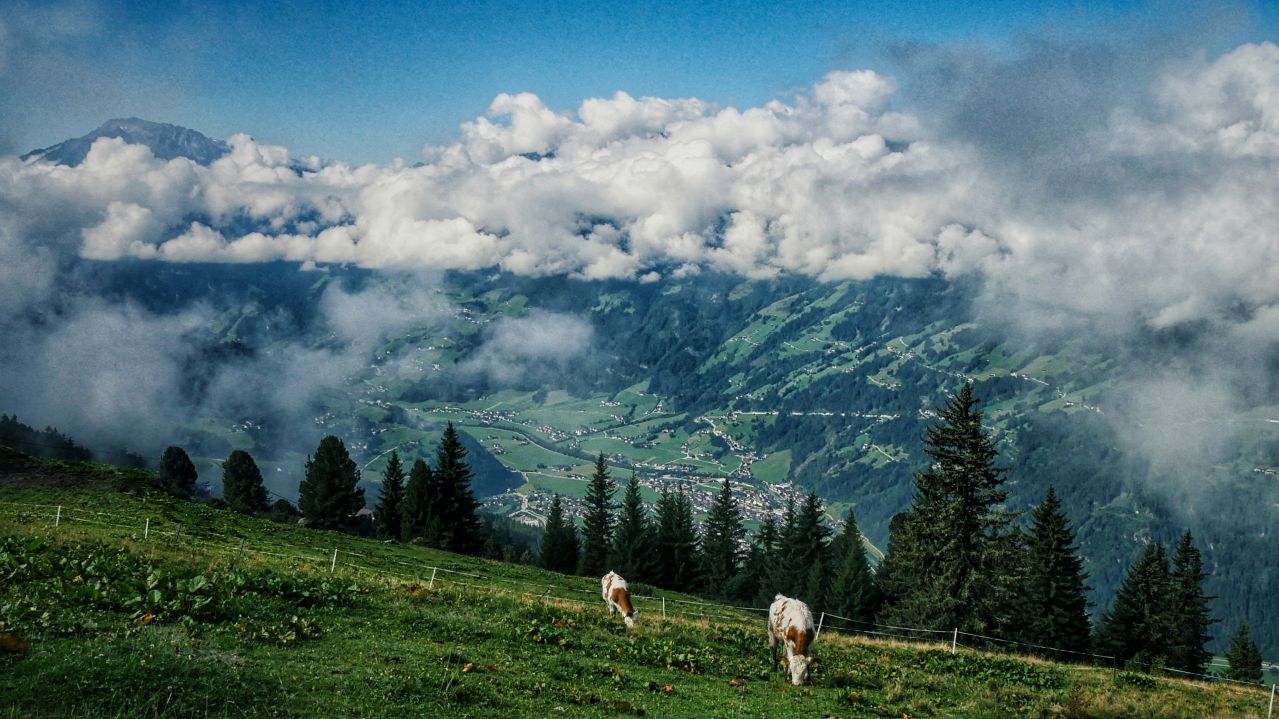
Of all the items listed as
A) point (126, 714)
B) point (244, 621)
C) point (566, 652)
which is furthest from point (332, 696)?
point (566, 652)

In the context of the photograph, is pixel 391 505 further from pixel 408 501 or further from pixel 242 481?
pixel 242 481

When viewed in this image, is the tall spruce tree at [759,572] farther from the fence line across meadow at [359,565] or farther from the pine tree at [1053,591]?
the fence line across meadow at [359,565]

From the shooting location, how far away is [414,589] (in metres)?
24.1

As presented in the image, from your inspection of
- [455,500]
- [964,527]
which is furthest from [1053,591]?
[455,500]

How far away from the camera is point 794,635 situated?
71.7 ft

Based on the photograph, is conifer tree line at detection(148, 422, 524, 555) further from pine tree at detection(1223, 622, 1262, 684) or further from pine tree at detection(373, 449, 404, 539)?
pine tree at detection(1223, 622, 1262, 684)

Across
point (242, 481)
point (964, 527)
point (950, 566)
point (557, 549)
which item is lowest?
point (557, 549)

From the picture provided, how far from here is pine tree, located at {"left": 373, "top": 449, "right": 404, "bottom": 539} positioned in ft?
294

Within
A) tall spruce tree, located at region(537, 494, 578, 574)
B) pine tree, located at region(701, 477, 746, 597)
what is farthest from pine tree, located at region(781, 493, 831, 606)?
tall spruce tree, located at region(537, 494, 578, 574)

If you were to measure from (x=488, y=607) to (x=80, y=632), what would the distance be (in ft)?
41.0

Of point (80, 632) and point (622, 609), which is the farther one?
point (622, 609)

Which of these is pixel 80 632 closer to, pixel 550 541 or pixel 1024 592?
pixel 1024 592

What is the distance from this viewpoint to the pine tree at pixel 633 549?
306 feet

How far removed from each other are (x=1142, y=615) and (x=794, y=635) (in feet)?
212
